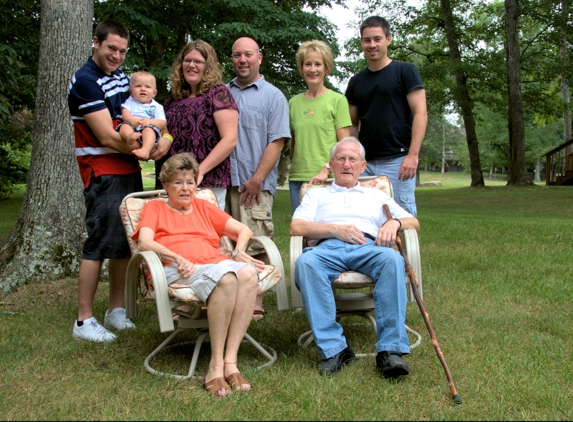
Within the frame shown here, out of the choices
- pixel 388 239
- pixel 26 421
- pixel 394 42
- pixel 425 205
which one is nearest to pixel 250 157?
pixel 388 239

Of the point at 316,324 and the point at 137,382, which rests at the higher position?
the point at 316,324

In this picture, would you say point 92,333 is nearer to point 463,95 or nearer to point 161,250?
point 161,250

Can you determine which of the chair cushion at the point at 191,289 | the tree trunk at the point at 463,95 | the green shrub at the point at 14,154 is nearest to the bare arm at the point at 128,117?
the chair cushion at the point at 191,289

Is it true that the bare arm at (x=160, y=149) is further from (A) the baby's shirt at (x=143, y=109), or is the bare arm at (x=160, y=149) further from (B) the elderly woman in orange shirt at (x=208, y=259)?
(B) the elderly woman in orange shirt at (x=208, y=259)

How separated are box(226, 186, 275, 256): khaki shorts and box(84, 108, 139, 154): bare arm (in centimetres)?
86

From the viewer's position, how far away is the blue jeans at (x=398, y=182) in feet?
14.2

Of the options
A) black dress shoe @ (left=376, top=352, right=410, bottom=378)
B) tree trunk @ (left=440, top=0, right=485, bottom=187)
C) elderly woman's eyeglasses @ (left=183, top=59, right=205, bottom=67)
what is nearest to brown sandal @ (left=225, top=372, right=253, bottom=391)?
black dress shoe @ (left=376, top=352, right=410, bottom=378)

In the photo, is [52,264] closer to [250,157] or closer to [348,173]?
[250,157]

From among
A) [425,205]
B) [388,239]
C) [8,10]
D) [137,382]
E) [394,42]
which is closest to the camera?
[137,382]

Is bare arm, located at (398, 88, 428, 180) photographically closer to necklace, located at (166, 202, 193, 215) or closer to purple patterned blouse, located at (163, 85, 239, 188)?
purple patterned blouse, located at (163, 85, 239, 188)

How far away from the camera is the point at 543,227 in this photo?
8227 mm

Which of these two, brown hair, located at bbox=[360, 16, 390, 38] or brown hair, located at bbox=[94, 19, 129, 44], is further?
brown hair, located at bbox=[360, 16, 390, 38]

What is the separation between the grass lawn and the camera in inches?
107

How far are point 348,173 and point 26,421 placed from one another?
2249 mm
